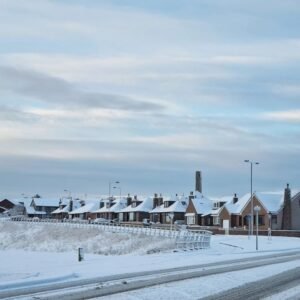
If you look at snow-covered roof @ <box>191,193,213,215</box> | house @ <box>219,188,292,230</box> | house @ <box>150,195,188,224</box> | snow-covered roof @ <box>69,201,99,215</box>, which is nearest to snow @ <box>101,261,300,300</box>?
house @ <box>219,188,292,230</box>

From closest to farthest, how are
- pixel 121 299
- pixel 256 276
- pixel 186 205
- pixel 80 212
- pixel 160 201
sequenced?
pixel 121 299, pixel 256 276, pixel 186 205, pixel 160 201, pixel 80 212

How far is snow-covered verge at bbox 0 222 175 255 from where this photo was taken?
6781 cm

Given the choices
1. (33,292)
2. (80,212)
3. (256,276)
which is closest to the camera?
(33,292)

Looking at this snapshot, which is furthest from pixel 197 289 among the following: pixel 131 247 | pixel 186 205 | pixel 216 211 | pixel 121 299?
pixel 186 205

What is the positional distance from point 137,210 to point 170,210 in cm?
1420

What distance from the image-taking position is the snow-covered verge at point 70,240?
67812 millimetres

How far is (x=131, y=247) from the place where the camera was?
6881cm

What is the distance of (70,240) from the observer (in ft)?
289

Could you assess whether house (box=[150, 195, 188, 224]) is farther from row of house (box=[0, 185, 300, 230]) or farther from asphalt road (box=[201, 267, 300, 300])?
asphalt road (box=[201, 267, 300, 300])

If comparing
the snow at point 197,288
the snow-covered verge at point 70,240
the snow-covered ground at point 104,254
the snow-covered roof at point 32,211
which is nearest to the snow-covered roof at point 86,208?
the snow-covered roof at point 32,211

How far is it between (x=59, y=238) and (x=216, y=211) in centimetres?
2955

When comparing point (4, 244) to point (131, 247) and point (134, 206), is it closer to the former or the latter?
point (131, 247)

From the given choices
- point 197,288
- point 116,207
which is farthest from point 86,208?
point 197,288

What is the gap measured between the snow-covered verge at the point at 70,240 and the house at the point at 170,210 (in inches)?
1186
